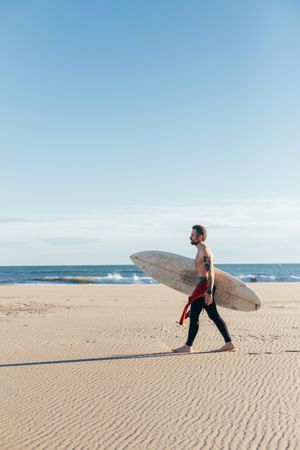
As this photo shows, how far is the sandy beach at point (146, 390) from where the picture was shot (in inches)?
150

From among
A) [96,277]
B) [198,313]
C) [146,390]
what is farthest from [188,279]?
[96,277]

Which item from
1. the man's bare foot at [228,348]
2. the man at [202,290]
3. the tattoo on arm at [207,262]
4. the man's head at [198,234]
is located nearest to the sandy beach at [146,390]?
the man's bare foot at [228,348]

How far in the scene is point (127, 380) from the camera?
550cm

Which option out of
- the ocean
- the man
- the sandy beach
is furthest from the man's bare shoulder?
the ocean

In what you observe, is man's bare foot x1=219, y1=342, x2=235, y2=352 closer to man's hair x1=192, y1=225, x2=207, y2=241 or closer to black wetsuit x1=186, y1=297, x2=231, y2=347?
black wetsuit x1=186, y1=297, x2=231, y2=347

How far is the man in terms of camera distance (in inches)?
269

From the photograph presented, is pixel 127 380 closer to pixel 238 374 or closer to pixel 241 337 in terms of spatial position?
pixel 238 374

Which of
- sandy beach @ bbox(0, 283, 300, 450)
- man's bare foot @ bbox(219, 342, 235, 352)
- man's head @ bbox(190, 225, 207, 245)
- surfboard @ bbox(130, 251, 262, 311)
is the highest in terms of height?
man's head @ bbox(190, 225, 207, 245)

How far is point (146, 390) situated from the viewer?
16.7 ft

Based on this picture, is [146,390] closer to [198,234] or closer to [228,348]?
[228,348]

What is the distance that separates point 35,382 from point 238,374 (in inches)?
89.2

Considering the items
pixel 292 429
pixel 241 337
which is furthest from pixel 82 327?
pixel 292 429

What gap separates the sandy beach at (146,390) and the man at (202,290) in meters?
0.28

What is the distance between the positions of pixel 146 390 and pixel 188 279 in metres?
3.93
